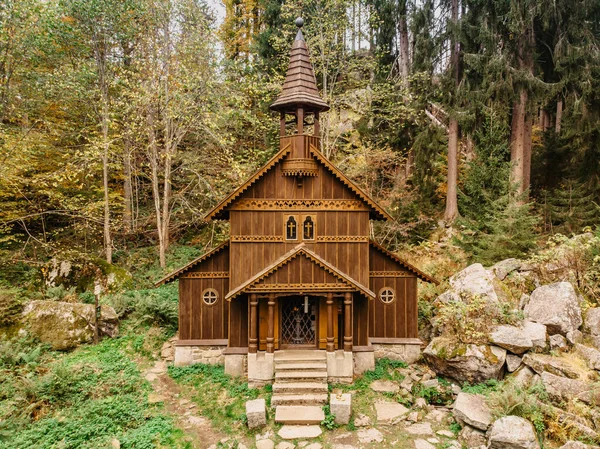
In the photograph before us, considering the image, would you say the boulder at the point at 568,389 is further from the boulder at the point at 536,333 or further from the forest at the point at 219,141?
the forest at the point at 219,141

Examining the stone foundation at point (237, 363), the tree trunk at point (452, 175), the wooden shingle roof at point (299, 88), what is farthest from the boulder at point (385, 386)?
the tree trunk at point (452, 175)

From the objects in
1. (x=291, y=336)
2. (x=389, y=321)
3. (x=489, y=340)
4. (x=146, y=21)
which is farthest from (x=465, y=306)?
(x=146, y=21)

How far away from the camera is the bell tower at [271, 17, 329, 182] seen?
10487mm

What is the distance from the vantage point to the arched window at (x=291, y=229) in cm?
1073

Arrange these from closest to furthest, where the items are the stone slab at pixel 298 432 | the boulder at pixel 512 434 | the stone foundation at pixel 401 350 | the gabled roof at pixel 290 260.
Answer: the boulder at pixel 512 434
the stone slab at pixel 298 432
the gabled roof at pixel 290 260
the stone foundation at pixel 401 350

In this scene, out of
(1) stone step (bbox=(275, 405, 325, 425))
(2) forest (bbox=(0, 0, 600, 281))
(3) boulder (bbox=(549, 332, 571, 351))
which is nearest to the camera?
(1) stone step (bbox=(275, 405, 325, 425))

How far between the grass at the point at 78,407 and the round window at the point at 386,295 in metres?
6.70

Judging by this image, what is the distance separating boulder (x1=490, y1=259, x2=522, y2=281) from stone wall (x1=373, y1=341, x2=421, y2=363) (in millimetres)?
4030

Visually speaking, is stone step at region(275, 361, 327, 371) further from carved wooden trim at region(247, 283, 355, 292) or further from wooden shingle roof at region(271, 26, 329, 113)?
wooden shingle roof at region(271, 26, 329, 113)

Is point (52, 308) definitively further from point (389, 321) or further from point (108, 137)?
point (389, 321)

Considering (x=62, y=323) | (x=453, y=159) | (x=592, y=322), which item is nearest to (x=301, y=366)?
(x=62, y=323)

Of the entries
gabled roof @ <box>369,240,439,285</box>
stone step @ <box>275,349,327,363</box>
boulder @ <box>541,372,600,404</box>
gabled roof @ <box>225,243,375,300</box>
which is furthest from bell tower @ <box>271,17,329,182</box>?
boulder @ <box>541,372,600,404</box>

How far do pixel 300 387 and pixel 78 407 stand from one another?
5.32 metres

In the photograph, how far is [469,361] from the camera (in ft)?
31.1
